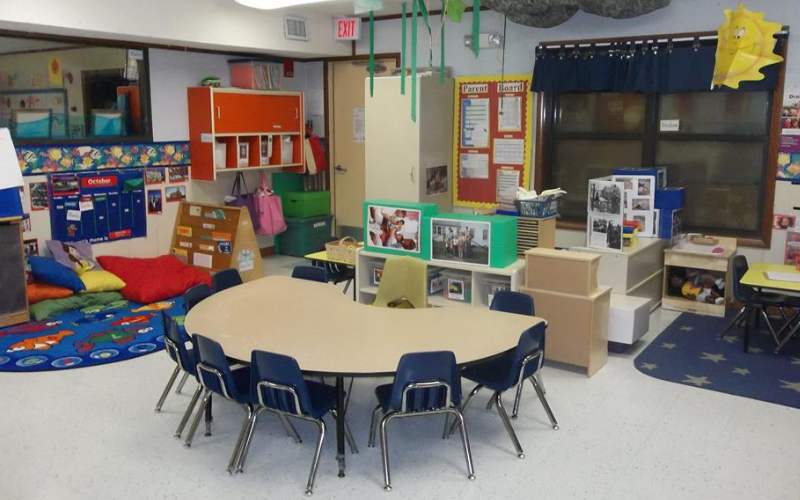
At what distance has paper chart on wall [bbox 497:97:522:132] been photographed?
25.2 feet

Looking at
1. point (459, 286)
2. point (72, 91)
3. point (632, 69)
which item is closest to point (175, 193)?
point (72, 91)

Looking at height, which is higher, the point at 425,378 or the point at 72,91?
the point at 72,91

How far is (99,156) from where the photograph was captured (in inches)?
287

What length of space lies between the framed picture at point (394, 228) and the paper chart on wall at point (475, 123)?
8.59 ft

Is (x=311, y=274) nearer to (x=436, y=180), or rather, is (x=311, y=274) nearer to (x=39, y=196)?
(x=436, y=180)

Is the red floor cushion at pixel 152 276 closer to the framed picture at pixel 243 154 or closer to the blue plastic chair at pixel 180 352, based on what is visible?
the framed picture at pixel 243 154

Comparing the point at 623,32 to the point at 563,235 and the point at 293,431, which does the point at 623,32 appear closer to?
the point at 563,235

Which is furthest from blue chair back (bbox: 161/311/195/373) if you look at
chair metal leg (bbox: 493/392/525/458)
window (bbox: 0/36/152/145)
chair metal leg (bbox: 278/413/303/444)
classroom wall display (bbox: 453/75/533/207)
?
classroom wall display (bbox: 453/75/533/207)

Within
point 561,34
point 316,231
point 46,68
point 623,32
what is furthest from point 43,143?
point 623,32

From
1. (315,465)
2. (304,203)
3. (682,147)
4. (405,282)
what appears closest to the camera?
(315,465)

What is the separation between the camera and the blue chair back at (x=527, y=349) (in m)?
3.78

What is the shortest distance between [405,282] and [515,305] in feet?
2.89

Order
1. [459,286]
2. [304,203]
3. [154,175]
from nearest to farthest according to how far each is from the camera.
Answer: [459,286], [154,175], [304,203]

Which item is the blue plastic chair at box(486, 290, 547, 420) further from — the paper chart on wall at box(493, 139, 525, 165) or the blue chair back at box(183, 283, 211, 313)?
the paper chart on wall at box(493, 139, 525, 165)
